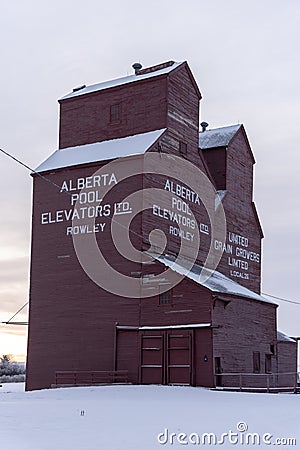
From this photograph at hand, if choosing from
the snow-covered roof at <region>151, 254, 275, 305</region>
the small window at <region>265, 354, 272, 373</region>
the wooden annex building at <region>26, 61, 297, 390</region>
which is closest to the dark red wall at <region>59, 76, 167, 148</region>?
the wooden annex building at <region>26, 61, 297, 390</region>

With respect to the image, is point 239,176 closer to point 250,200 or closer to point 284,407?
point 250,200

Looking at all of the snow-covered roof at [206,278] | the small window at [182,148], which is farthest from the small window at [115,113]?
the snow-covered roof at [206,278]

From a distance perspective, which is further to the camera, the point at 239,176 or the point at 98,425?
the point at 239,176

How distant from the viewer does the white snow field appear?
48.7ft

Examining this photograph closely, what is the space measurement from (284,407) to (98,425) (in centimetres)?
834

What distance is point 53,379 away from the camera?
36031 mm

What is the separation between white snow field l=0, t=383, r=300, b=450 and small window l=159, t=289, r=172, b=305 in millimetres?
6031

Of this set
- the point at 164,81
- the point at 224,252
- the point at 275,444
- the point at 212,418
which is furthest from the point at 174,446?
the point at 224,252

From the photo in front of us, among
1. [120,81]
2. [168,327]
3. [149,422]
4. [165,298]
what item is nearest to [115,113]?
[120,81]

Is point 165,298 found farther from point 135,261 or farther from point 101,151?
point 101,151

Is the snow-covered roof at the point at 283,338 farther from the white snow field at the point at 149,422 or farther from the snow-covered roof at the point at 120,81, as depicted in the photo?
the snow-covered roof at the point at 120,81

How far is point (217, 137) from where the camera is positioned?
154ft

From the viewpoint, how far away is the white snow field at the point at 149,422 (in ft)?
48.7

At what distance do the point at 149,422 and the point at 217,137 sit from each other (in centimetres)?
3084
